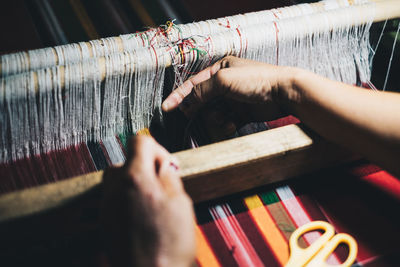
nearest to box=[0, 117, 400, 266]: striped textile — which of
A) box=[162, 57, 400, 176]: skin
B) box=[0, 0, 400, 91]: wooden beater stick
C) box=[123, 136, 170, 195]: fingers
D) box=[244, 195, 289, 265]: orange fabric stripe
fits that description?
box=[244, 195, 289, 265]: orange fabric stripe

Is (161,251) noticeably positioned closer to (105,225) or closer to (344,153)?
(105,225)

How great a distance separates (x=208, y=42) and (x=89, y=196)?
1.74ft

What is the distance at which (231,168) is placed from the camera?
690mm

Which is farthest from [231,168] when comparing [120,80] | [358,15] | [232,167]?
[358,15]

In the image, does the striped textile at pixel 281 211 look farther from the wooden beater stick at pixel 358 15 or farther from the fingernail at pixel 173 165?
the wooden beater stick at pixel 358 15

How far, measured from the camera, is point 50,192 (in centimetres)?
59

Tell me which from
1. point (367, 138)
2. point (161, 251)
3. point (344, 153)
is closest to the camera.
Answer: point (161, 251)

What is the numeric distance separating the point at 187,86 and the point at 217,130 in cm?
16

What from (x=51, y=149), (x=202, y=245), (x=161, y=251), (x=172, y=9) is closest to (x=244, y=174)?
(x=202, y=245)

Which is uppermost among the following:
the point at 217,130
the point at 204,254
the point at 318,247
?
the point at 217,130

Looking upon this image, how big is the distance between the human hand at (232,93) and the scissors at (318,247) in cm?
33

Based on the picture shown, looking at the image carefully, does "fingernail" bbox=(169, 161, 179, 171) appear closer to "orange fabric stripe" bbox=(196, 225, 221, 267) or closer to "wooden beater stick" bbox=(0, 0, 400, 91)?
"orange fabric stripe" bbox=(196, 225, 221, 267)

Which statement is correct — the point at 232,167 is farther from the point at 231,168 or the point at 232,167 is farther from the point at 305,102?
the point at 305,102

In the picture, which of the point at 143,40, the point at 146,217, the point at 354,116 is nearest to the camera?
the point at 146,217
